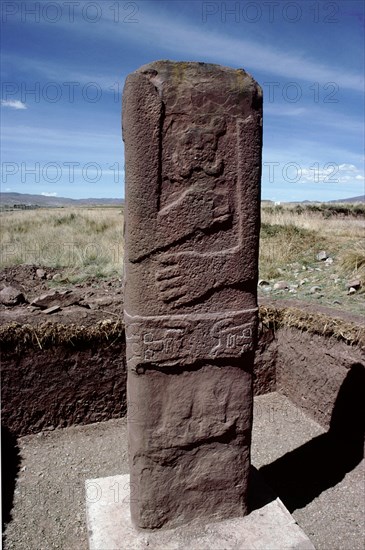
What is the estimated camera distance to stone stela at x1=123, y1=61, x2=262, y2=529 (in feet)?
6.98

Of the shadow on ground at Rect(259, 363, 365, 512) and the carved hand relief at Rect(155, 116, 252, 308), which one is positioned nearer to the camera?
the carved hand relief at Rect(155, 116, 252, 308)

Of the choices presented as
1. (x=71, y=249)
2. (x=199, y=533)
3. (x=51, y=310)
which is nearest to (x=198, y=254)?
(x=199, y=533)

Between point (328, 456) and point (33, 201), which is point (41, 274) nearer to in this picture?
point (328, 456)

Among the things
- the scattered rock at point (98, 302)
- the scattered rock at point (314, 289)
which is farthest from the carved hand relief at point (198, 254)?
the scattered rock at point (314, 289)

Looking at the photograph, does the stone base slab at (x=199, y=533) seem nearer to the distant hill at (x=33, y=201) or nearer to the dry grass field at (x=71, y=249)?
the dry grass field at (x=71, y=249)

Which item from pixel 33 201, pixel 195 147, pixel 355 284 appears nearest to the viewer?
pixel 195 147

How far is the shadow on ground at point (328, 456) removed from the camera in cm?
366

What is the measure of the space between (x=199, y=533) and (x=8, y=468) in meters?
2.10

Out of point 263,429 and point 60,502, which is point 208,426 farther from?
point 263,429

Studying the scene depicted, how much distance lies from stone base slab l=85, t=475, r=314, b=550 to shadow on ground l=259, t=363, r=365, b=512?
1.00 m

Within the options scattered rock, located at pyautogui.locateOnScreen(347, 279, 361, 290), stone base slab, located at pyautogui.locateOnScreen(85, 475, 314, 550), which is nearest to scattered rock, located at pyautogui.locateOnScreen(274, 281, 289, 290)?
scattered rock, located at pyautogui.locateOnScreen(347, 279, 361, 290)

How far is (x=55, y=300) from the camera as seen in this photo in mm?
5414

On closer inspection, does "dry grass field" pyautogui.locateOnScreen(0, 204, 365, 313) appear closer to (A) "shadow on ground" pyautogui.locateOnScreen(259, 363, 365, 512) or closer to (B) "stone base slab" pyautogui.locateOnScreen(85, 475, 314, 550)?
(A) "shadow on ground" pyautogui.locateOnScreen(259, 363, 365, 512)

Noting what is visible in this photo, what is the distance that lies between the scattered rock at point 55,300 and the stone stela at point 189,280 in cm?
320
